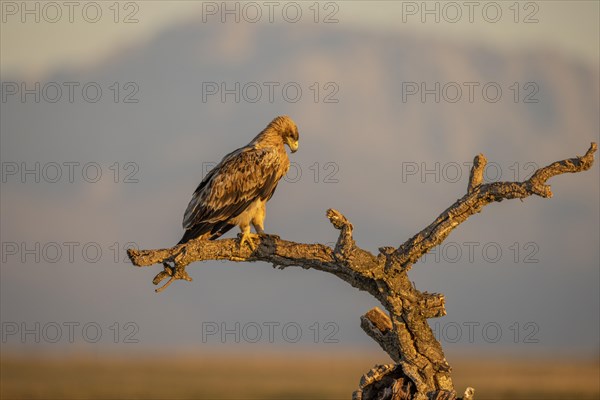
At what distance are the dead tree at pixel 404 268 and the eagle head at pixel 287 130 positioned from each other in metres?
2.51

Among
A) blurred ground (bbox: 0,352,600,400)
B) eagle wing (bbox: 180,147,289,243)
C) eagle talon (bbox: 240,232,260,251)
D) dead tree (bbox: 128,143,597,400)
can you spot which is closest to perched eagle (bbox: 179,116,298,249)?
eagle wing (bbox: 180,147,289,243)

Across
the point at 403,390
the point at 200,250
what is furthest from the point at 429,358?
the point at 200,250

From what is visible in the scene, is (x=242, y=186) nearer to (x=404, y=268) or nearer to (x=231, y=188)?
(x=231, y=188)

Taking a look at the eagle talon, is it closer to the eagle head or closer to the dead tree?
the dead tree

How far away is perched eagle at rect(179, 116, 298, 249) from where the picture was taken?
517 inches

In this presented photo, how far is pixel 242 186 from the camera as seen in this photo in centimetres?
1343

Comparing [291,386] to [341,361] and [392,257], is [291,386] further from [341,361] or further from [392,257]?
[392,257]

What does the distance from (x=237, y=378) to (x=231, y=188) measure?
47.4 meters

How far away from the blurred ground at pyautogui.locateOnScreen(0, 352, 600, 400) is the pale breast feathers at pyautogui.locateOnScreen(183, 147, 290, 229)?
25.1 m

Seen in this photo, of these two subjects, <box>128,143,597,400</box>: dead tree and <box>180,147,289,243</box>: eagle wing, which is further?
<box>180,147,289,243</box>: eagle wing

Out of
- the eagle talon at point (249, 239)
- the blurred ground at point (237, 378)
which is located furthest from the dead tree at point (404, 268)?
the blurred ground at point (237, 378)

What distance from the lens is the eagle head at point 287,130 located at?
13852mm

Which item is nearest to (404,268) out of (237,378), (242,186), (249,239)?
(249,239)

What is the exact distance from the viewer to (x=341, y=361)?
274 ft
